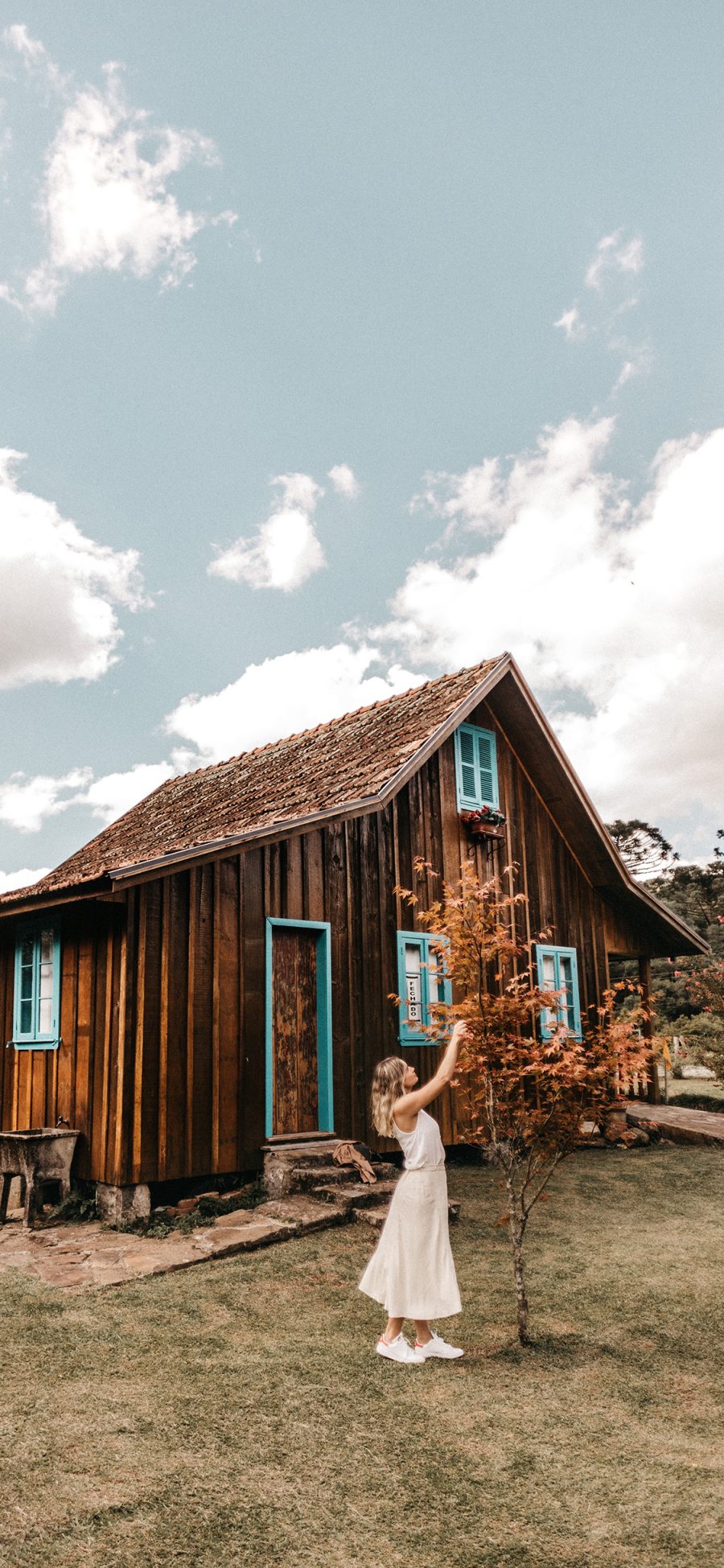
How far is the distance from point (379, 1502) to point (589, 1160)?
9.01 m

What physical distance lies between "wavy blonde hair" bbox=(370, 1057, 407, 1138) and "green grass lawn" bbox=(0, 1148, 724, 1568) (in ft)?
3.99

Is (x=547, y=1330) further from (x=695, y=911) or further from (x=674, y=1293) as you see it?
(x=695, y=911)

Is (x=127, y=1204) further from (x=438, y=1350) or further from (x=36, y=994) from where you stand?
(x=438, y=1350)

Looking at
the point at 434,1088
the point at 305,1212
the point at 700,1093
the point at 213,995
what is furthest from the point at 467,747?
the point at 700,1093

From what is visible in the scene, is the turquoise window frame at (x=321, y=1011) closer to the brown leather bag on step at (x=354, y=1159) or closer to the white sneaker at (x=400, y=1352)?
the brown leather bag on step at (x=354, y=1159)

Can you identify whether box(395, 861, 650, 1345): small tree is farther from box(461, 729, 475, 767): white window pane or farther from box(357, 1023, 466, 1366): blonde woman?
box(461, 729, 475, 767): white window pane

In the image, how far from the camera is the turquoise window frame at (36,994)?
996cm

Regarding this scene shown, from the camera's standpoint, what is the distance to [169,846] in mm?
9414

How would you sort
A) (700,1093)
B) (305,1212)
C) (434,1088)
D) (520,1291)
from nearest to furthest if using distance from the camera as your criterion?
(434,1088) < (520,1291) < (305,1212) < (700,1093)

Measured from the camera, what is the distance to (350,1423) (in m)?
4.53

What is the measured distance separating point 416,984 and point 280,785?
8.98 ft

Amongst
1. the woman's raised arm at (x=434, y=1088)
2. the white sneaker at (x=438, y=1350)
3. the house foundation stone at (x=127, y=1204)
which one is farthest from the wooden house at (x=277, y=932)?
the white sneaker at (x=438, y=1350)

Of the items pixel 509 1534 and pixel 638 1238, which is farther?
pixel 638 1238

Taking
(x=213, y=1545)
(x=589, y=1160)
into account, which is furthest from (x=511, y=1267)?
(x=589, y=1160)
